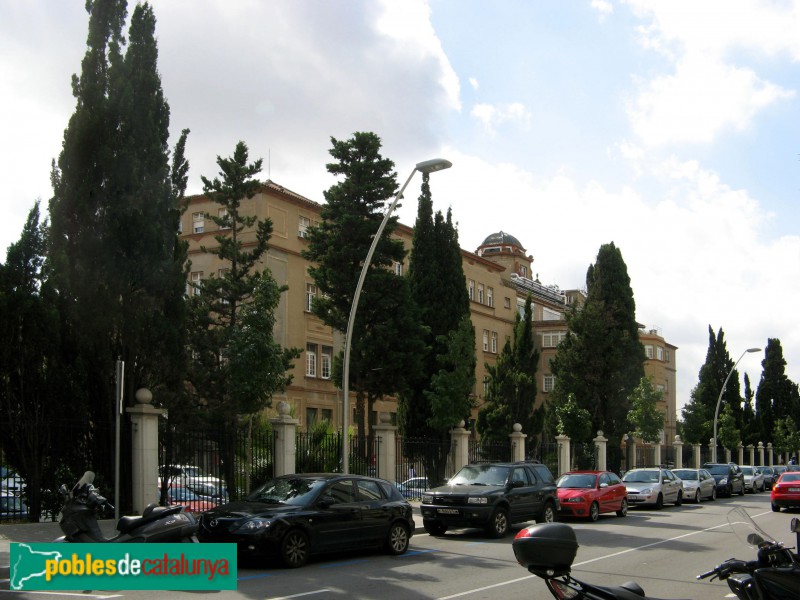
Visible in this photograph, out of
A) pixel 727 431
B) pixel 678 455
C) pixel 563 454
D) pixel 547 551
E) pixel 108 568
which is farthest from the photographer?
pixel 727 431

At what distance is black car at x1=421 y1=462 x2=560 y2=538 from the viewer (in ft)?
61.9

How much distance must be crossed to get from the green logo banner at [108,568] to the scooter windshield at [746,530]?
21.8ft

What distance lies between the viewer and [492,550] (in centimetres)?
1667

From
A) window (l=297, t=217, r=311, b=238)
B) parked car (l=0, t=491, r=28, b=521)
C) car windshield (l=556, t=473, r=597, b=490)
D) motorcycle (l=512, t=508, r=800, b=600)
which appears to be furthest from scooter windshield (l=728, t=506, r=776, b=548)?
window (l=297, t=217, r=311, b=238)

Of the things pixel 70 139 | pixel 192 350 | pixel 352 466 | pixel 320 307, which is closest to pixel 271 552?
pixel 70 139

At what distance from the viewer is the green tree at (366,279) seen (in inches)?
1228

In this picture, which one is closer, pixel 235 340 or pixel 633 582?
pixel 633 582

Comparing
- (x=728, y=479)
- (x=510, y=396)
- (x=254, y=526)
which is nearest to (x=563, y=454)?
(x=728, y=479)

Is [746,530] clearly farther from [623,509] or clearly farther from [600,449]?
[600,449]

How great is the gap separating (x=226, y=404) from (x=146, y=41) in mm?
10649

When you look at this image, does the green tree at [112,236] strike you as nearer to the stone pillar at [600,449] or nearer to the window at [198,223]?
the window at [198,223]

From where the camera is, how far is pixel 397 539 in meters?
15.6

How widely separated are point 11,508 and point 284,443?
6.66 meters

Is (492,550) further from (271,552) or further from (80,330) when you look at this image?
(80,330)
